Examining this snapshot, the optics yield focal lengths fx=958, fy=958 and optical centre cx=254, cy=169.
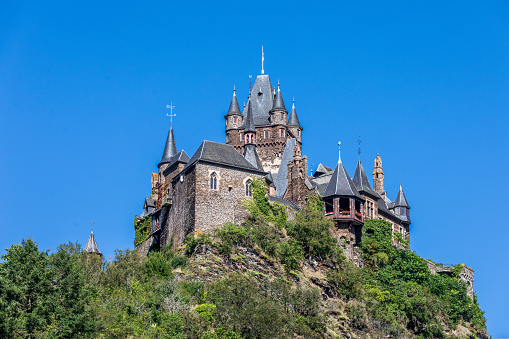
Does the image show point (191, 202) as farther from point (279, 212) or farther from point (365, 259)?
point (365, 259)

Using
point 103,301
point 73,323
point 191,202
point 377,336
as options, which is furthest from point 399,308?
point 73,323

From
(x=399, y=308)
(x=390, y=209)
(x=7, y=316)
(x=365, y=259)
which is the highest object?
(x=390, y=209)

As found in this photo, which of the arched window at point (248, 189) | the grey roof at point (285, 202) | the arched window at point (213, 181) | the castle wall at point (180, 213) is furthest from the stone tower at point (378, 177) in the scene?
the arched window at point (213, 181)

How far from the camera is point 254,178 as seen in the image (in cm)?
7906

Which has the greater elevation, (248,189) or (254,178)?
(254,178)

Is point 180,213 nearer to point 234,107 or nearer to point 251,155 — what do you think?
point 251,155

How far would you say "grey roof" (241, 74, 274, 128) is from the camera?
104 m

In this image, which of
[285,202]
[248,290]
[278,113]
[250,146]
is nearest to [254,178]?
[285,202]

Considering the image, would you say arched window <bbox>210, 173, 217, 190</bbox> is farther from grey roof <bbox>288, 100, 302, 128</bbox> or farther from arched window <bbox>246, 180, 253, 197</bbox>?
grey roof <bbox>288, 100, 302, 128</bbox>

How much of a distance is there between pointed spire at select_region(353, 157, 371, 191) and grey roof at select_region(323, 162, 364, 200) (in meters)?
3.03

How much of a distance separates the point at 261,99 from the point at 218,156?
28427 millimetres

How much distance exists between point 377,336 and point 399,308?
19.8 feet

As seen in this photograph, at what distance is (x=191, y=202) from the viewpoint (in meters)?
76.9

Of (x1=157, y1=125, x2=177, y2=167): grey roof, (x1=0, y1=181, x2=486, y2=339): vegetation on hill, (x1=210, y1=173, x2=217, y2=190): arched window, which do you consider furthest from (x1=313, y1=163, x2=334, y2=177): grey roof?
(x1=210, y1=173, x2=217, y2=190): arched window
